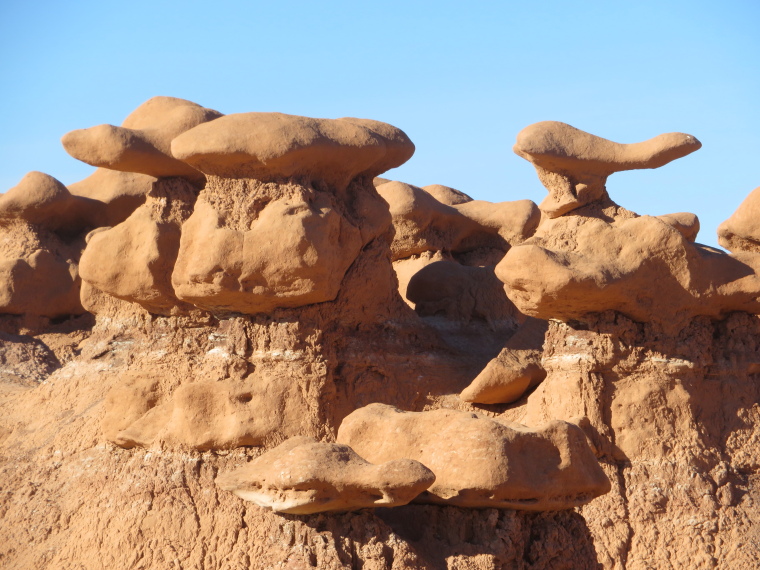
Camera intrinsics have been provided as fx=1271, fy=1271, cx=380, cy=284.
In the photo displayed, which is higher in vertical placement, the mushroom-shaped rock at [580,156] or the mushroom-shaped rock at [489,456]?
the mushroom-shaped rock at [580,156]

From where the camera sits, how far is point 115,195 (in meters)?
14.3

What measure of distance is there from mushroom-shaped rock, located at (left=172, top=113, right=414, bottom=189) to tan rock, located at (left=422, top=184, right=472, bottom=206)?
14.9 feet

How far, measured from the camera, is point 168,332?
36.8ft

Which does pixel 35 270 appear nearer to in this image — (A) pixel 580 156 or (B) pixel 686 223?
(A) pixel 580 156

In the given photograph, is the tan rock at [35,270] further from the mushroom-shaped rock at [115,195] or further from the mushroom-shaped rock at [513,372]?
the mushroom-shaped rock at [513,372]

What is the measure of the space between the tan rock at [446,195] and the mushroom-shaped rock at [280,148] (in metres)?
4.53

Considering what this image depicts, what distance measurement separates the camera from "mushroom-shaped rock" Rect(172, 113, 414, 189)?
10008mm

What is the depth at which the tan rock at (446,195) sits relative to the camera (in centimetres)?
1516

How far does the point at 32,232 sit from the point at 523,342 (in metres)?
6.46

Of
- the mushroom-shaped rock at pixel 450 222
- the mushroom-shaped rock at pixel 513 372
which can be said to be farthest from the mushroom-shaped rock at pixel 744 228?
the mushroom-shaped rock at pixel 450 222

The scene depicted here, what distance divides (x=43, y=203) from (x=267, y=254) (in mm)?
5232

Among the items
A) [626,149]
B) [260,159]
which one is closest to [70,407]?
[260,159]

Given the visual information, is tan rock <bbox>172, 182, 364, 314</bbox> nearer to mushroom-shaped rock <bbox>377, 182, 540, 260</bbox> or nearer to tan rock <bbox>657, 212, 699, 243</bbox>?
mushroom-shaped rock <bbox>377, 182, 540, 260</bbox>

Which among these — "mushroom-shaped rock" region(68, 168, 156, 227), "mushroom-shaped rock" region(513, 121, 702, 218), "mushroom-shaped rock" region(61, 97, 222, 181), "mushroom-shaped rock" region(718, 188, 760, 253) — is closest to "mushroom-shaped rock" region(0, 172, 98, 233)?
"mushroom-shaped rock" region(68, 168, 156, 227)
